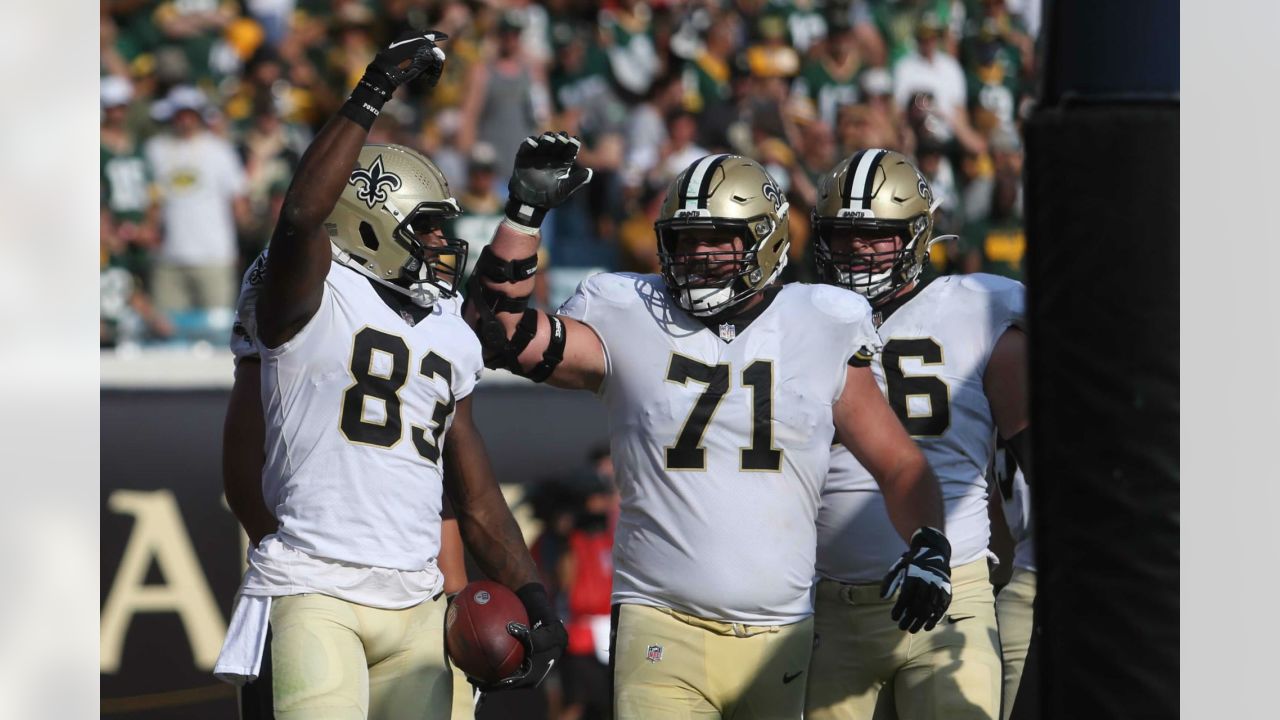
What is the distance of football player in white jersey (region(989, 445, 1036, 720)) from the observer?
5.89 metres

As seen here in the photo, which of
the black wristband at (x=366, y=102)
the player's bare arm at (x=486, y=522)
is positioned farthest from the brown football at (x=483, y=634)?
the black wristband at (x=366, y=102)

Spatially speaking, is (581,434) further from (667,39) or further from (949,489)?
(667,39)

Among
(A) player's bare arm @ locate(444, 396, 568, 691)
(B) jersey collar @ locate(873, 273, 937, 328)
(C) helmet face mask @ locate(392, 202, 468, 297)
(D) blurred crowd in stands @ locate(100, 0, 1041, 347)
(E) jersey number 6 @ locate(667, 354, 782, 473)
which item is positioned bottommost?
(A) player's bare arm @ locate(444, 396, 568, 691)

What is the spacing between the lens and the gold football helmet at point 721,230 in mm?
4605

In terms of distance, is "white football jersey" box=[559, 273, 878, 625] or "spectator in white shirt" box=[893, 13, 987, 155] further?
"spectator in white shirt" box=[893, 13, 987, 155]

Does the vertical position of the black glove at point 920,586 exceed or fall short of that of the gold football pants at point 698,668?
it exceeds it

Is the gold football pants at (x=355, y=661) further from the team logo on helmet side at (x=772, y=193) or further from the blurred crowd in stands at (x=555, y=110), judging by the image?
the blurred crowd in stands at (x=555, y=110)

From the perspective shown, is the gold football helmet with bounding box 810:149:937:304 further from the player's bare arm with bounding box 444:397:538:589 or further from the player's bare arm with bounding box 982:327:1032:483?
the player's bare arm with bounding box 444:397:538:589

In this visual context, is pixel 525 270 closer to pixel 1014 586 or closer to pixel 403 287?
pixel 403 287

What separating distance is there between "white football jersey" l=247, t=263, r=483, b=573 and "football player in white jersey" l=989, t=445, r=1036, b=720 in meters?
2.31

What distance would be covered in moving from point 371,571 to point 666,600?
2.50 feet

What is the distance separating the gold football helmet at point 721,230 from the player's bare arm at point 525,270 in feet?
1.10

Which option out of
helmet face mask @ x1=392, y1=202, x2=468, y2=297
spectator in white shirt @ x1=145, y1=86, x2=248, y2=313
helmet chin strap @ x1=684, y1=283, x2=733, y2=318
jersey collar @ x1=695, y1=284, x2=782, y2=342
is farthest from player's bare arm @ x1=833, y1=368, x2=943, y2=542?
spectator in white shirt @ x1=145, y1=86, x2=248, y2=313
